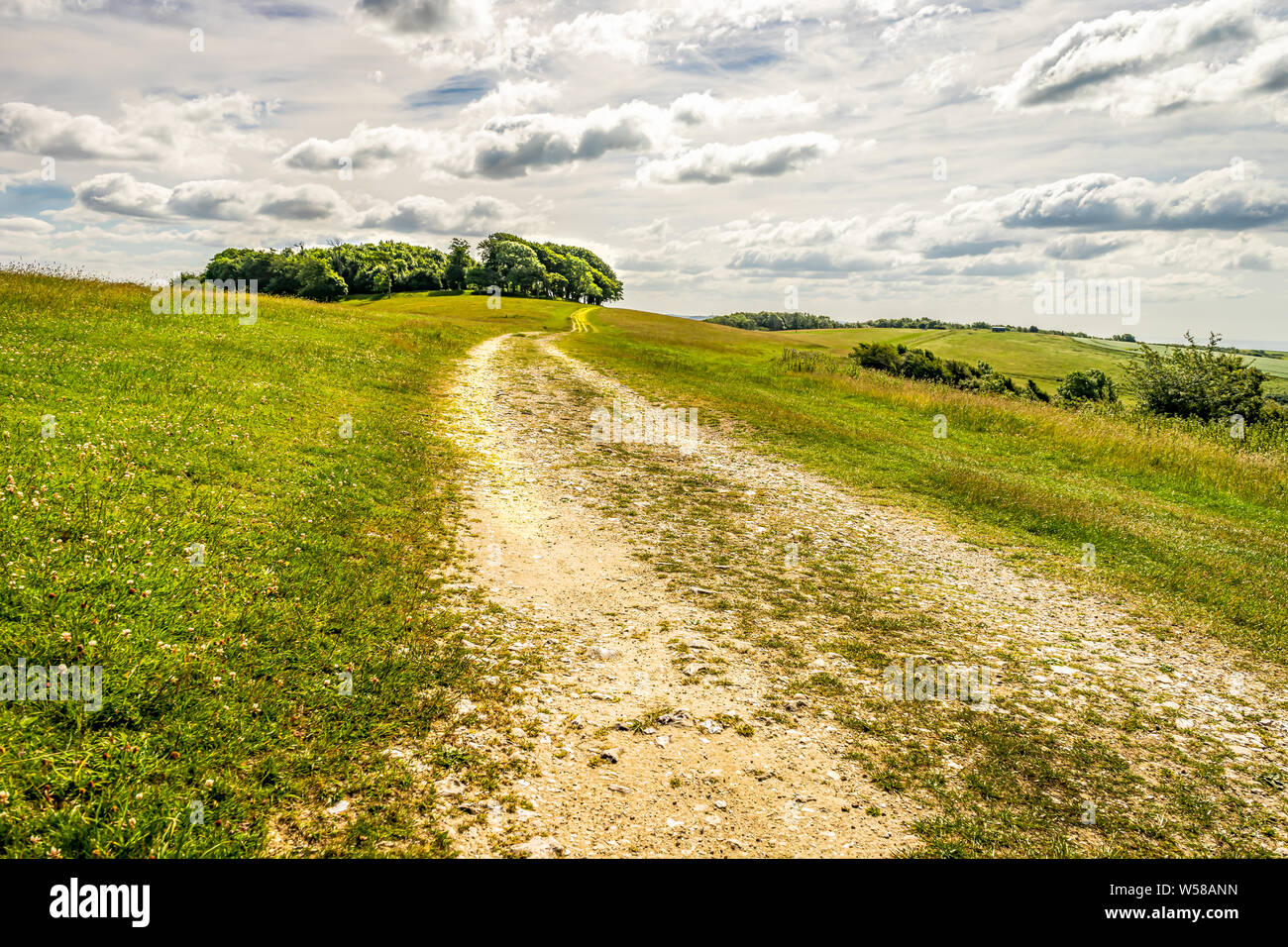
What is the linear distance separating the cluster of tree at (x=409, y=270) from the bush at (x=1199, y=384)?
116 metres

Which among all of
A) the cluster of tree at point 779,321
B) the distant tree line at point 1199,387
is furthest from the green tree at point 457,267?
the distant tree line at point 1199,387

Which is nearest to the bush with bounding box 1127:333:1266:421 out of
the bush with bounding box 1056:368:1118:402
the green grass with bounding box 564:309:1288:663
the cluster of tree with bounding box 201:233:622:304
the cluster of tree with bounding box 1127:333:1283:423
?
the cluster of tree with bounding box 1127:333:1283:423

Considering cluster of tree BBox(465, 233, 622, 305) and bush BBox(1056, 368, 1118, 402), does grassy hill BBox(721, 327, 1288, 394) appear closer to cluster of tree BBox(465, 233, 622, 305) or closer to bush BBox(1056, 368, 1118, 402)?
bush BBox(1056, 368, 1118, 402)

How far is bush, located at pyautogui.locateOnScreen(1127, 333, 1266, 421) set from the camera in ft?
109

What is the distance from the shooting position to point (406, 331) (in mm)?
40812

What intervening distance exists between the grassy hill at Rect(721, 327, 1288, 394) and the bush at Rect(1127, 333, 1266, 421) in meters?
54.2

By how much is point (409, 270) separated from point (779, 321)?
97.2m

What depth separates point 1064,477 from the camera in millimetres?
23062

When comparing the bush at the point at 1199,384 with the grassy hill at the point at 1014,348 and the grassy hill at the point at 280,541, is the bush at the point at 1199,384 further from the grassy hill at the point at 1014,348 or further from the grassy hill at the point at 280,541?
the grassy hill at the point at 1014,348

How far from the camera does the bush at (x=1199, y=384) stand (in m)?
33.1

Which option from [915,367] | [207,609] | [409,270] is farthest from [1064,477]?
[409,270]

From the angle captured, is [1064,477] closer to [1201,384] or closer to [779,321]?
[1201,384]
